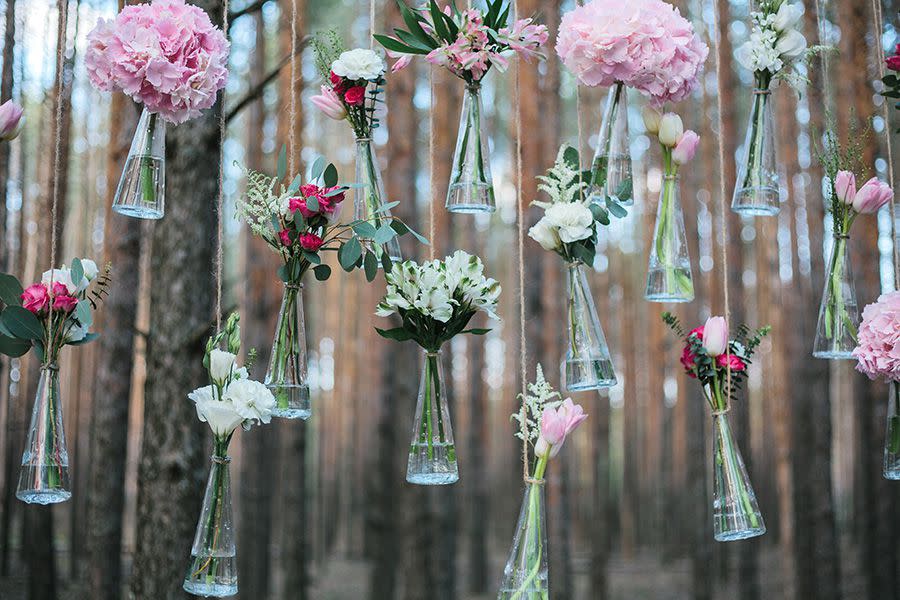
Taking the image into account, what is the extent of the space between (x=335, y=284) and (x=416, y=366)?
8.59 m

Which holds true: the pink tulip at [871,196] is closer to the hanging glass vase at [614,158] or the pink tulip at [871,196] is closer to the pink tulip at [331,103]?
the hanging glass vase at [614,158]

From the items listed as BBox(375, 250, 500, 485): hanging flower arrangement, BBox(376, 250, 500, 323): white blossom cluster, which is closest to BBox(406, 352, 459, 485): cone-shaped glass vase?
BBox(375, 250, 500, 485): hanging flower arrangement

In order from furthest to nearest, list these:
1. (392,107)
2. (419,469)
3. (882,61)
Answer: (392,107)
(882,61)
(419,469)

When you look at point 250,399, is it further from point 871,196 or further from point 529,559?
point 871,196

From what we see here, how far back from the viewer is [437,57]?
7.30ft

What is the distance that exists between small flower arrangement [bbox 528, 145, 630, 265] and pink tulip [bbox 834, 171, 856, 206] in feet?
2.17

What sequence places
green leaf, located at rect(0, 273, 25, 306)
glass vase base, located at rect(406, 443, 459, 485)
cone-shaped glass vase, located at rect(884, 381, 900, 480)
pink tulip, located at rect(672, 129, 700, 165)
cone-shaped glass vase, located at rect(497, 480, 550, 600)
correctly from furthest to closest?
1. cone-shaped glass vase, located at rect(884, 381, 900, 480)
2. pink tulip, located at rect(672, 129, 700, 165)
3. green leaf, located at rect(0, 273, 25, 306)
4. glass vase base, located at rect(406, 443, 459, 485)
5. cone-shaped glass vase, located at rect(497, 480, 550, 600)

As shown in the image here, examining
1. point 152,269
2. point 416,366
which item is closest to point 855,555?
point 416,366

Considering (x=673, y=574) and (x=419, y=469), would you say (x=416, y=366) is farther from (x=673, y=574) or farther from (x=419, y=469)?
(x=673, y=574)

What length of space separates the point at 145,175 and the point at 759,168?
1.47m

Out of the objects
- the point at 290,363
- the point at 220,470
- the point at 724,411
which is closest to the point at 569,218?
the point at 724,411

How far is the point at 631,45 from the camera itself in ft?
6.99

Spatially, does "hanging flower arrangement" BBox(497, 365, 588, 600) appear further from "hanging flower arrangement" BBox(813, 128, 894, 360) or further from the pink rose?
the pink rose

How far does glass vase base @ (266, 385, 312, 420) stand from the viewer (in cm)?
208
